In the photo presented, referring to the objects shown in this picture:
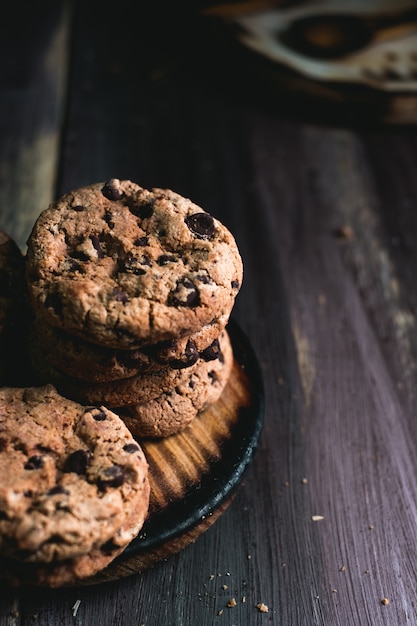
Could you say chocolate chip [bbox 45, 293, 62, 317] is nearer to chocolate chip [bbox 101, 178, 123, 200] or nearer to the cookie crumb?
chocolate chip [bbox 101, 178, 123, 200]

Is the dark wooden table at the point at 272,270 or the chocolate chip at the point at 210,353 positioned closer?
the chocolate chip at the point at 210,353

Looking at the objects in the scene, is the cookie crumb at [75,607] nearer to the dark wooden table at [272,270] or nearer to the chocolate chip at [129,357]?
the dark wooden table at [272,270]

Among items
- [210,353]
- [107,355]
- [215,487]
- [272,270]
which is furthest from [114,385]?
[272,270]

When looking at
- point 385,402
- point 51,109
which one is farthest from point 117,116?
point 385,402

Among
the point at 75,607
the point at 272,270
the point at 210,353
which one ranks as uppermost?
the point at 210,353

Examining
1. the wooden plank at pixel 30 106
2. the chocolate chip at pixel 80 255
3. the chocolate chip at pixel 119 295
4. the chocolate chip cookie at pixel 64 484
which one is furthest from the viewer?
the wooden plank at pixel 30 106

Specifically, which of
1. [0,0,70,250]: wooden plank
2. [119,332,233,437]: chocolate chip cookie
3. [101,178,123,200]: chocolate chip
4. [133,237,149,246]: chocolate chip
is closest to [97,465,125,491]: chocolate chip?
[119,332,233,437]: chocolate chip cookie

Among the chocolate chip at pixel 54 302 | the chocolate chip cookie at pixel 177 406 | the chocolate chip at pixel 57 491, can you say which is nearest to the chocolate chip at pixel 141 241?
the chocolate chip at pixel 54 302

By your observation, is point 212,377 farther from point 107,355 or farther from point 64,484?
point 64,484
